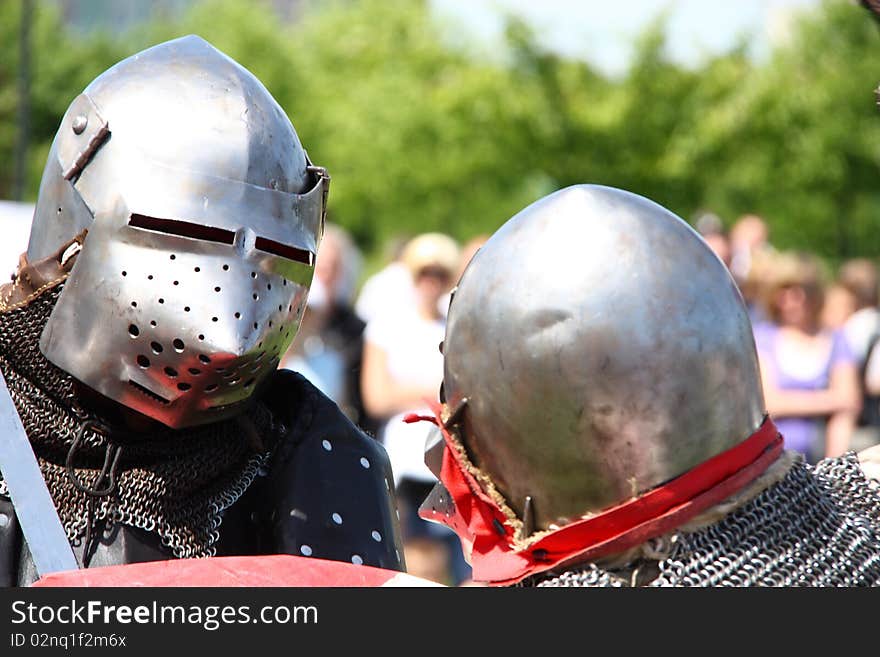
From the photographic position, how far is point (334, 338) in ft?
24.5

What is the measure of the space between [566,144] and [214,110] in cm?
2062

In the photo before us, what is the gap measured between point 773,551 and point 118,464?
5.23ft

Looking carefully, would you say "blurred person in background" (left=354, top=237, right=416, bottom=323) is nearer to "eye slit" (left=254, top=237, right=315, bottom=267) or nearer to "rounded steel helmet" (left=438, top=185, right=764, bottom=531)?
"eye slit" (left=254, top=237, right=315, bottom=267)

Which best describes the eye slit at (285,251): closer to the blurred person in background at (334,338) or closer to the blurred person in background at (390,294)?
the blurred person in background at (334,338)

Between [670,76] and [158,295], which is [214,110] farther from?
[670,76]

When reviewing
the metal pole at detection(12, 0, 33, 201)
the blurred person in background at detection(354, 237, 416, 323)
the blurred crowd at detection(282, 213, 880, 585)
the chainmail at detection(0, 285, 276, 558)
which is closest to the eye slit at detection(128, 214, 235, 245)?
the chainmail at detection(0, 285, 276, 558)

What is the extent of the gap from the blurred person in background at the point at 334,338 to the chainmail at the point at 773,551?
188 inches

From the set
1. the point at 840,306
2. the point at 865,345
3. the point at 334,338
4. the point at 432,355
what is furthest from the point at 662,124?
the point at 432,355

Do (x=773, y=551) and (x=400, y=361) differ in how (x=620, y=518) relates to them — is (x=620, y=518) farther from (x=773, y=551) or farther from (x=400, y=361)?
(x=400, y=361)

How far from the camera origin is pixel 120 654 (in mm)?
2074

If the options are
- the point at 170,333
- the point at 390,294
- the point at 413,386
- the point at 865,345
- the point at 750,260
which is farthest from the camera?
Answer: the point at 750,260

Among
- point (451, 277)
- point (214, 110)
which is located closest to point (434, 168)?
point (451, 277)

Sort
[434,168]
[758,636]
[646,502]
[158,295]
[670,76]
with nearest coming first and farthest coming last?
1. [758,636]
2. [646,502]
3. [158,295]
4. [670,76]
5. [434,168]

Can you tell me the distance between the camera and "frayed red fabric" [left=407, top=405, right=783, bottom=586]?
2148mm
